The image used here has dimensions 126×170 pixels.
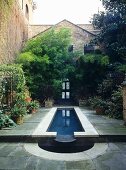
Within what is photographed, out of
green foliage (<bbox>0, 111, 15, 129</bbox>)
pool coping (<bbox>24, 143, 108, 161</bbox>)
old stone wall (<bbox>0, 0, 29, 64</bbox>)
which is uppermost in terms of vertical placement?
old stone wall (<bbox>0, 0, 29, 64</bbox>)

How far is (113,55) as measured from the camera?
16234 mm

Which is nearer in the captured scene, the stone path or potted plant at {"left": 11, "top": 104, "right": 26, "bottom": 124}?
the stone path

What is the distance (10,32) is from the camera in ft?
47.1

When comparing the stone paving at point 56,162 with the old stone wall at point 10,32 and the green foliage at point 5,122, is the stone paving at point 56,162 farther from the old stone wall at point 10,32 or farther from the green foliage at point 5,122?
the old stone wall at point 10,32

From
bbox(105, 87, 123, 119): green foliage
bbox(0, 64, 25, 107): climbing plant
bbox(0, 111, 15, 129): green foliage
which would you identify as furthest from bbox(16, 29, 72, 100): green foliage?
bbox(0, 111, 15, 129): green foliage

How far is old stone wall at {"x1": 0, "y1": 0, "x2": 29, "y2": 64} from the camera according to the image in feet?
41.3

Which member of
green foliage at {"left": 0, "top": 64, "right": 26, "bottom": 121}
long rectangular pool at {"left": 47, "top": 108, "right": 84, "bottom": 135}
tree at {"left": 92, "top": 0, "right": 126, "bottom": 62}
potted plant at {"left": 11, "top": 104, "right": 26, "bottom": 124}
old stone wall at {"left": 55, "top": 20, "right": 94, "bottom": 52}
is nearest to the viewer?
potted plant at {"left": 11, "top": 104, "right": 26, "bottom": 124}

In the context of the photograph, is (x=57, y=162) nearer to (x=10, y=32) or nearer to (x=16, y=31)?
(x=10, y=32)

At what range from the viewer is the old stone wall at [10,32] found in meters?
12.6

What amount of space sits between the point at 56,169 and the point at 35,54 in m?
13.1

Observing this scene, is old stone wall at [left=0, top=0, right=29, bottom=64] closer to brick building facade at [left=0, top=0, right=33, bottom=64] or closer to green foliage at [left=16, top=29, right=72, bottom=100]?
brick building facade at [left=0, top=0, right=33, bottom=64]

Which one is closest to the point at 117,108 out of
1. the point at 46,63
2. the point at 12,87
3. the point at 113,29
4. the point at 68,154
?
the point at 12,87

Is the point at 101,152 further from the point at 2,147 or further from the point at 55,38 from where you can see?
the point at 55,38

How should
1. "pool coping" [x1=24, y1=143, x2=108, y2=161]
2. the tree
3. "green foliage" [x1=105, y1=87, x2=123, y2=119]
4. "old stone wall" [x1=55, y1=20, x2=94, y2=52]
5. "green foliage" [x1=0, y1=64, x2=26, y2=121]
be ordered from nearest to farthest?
"pool coping" [x1=24, y1=143, x2=108, y2=161]
"green foliage" [x1=0, y1=64, x2=26, y2=121]
"green foliage" [x1=105, y1=87, x2=123, y2=119]
the tree
"old stone wall" [x1=55, y1=20, x2=94, y2=52]
